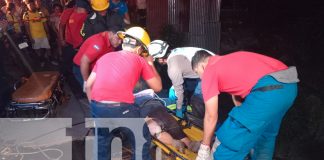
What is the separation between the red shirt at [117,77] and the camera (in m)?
3.19

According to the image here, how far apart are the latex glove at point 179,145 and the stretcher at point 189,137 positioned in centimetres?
4

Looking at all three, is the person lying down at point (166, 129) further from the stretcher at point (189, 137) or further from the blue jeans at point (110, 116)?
the blue jeans at point (110, 116)

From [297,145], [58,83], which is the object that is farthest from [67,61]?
[297,145]

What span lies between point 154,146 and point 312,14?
5.99 meters

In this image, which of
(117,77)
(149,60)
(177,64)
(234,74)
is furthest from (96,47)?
(234,74)

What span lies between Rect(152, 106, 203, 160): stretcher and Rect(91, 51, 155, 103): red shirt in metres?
0.59

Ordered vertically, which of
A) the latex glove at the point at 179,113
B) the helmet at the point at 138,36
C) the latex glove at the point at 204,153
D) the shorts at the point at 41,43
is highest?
the helmet at the point at 138,36

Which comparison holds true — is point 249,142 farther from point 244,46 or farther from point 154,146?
point 244,46

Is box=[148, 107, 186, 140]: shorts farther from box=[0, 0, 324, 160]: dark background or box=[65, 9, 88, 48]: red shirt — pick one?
box=[65, 9, 88, 48]: red shirt

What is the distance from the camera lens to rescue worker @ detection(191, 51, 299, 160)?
2.72 metres

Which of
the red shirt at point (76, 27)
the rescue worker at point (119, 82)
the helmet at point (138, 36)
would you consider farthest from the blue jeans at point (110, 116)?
the red shirt at point (76, 27)

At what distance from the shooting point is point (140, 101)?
381 centimetres

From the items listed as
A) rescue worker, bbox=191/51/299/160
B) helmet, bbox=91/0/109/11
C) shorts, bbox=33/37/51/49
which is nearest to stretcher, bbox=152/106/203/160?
rescue worker, bbox=191/51/299/160

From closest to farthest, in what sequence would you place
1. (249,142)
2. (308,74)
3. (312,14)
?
(249,142) < (308,74) < (312,14)
